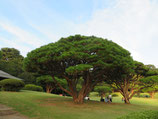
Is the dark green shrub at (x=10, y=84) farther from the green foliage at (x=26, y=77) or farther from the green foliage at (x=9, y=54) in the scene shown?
the green foliage at (x=9, y=54)

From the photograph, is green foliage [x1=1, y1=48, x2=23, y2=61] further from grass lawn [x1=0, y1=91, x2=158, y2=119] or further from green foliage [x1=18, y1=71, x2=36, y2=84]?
grass lawn [x1=0, y1=91, x2=158, y2=119]

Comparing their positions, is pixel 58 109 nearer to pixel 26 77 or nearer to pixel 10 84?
pixel 10 84

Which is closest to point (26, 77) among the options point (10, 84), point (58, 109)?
point (10, 84)

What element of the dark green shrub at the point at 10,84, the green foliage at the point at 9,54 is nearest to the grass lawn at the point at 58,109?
the dark green shrub at the point at 10,84

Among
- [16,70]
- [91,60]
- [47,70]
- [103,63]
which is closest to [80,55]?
[91,60]

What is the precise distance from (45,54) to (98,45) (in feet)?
17.2

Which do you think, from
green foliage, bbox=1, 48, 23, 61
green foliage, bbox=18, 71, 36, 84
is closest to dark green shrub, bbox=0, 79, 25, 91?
green foliage, bbox=18, 71, 36, 84

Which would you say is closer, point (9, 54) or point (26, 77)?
point (26, 77)

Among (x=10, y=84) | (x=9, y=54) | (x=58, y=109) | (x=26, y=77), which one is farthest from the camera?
(x=9, y=54)

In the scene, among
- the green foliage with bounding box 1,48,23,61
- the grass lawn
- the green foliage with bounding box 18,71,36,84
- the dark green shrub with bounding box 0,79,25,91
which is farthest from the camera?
the green foliage with bounding box 1,48,23,61

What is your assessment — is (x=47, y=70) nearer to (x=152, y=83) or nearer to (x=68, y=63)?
(x=68, y=63)

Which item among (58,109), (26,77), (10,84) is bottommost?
(58,109)

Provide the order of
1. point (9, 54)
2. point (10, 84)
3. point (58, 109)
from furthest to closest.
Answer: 1. point (9, 54)
2. point (10, 84)
3. point (58, 109)

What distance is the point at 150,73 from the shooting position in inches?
861
